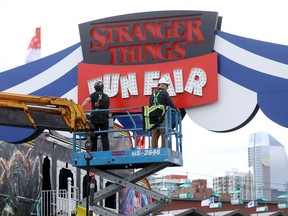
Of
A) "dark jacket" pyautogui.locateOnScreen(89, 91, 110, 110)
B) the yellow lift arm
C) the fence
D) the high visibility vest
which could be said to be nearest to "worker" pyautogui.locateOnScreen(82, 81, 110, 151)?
"dark jacket" pyautogui.locateOnScreen(89, 91, 110, 110)

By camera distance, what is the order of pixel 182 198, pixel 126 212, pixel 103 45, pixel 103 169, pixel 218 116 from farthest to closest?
1. pixel 182 198
2. pixel 126 212
3. pixel 103 45
4. pixel 218 116
5. pixel 103 169

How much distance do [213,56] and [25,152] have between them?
5858 mm

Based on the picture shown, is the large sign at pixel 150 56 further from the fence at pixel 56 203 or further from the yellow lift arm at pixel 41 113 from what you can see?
the yellow lift arm at pixel 41 113

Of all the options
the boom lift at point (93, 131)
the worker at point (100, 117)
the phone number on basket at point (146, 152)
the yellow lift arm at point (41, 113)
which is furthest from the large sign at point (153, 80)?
the yellow lift arm at point (41, 113)

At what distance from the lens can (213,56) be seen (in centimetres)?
1845

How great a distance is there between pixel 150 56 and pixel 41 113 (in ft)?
20.4

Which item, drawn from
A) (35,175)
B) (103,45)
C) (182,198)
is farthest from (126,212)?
(182,198)

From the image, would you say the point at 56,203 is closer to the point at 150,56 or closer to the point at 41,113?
the point at 150,56

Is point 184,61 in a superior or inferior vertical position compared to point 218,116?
superior

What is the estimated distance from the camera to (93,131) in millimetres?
14492

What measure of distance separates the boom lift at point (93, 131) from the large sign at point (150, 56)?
1.46 m

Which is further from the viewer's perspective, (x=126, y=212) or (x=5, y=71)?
(x=126, y=212)

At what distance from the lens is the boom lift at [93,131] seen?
1320 centimetres

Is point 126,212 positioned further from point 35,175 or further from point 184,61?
point 184,61
